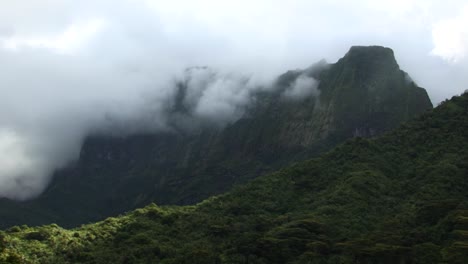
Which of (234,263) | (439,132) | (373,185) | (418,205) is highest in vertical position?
(439,132)

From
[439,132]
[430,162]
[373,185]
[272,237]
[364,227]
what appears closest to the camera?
[272,237]

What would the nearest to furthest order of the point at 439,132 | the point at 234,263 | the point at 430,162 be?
1. the point at 234,263
2. the point at 430,162
3. the point at 439,132

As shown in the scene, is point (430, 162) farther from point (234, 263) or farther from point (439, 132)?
point (234, 263)

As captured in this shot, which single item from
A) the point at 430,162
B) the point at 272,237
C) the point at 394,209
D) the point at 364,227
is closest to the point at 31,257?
the point at 272,237

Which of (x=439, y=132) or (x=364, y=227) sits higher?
(x=439, y=132)

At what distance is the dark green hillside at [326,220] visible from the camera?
7750 cm

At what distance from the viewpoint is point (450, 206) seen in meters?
84.6

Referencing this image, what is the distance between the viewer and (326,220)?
294 feet

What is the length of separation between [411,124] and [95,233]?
69839 mm

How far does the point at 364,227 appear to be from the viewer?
88.3 metres

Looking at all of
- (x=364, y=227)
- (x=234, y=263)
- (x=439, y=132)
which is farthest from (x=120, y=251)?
(x=439, y=132)

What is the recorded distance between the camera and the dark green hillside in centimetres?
7750

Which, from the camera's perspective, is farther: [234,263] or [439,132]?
[439,132]

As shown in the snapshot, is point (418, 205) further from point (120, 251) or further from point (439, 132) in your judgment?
point (120, 251)
